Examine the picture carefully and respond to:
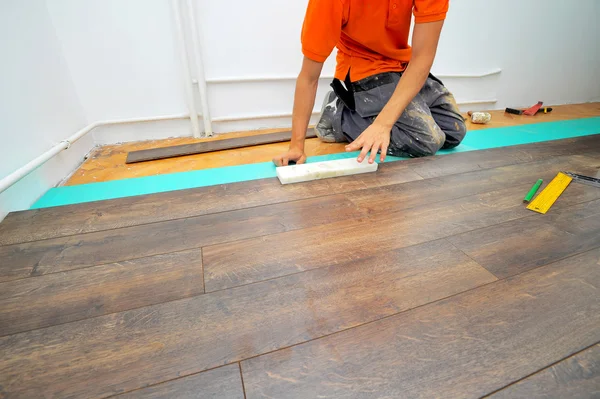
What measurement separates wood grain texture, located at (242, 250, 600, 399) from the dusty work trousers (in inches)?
40.9

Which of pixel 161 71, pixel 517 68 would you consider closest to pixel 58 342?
pixel 161 71

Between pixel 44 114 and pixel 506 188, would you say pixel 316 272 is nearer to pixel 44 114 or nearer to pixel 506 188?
pixel 506 188

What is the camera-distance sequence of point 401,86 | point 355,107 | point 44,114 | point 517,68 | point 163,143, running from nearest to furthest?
point 401,86 < point 44,114 < point 355,107 < point 163,143 < point 517,68

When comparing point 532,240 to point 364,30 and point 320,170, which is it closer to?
point 320,170

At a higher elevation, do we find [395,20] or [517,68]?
[395,20]

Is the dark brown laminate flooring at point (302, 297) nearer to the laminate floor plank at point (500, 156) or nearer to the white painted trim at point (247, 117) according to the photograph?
the laminate floor plank at point (500, 156)

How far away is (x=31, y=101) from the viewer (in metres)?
1.34

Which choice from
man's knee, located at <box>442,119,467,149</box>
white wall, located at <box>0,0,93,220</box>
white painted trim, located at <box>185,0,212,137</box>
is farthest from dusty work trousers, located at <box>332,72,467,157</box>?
white wall, located at <box>0,0,93,220</box>

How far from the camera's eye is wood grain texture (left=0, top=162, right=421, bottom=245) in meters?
0.95

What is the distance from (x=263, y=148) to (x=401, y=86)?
99 cm

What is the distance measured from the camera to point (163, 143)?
2.10 m

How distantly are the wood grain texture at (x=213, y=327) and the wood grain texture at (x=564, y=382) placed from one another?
21 centimetres

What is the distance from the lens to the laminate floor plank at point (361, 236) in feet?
2.52

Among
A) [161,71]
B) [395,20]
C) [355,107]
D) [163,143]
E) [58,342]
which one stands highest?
[395,20]
